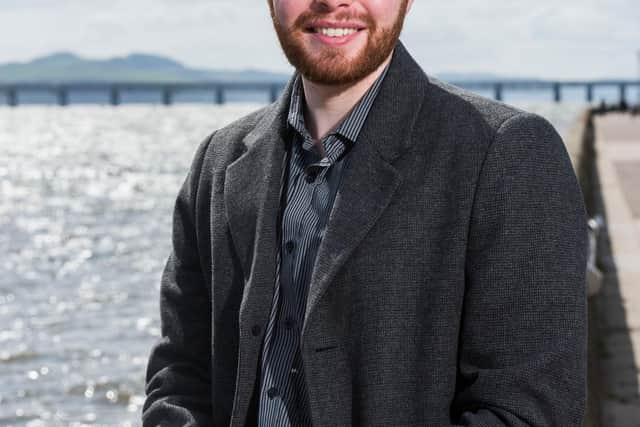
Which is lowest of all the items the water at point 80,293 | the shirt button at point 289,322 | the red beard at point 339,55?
the water at point 80,293

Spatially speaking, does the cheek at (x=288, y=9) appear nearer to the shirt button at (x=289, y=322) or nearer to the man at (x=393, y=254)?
the man at (x=393, y=254)

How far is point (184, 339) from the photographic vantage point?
216cm

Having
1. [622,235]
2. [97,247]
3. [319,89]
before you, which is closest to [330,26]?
[319,89]

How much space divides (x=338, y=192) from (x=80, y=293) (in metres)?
12.5

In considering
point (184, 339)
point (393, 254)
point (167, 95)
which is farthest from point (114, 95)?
point (393, 254)

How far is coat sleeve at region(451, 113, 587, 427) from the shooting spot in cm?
176

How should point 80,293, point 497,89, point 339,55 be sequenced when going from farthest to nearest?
point 497,89 < point 80,293 < point 339,55

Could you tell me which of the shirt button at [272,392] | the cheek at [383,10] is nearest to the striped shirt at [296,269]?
the shirt button at [272,392]

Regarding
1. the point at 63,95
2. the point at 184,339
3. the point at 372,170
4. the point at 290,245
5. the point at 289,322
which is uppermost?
the point at 372,170

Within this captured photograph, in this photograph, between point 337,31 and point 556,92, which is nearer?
point 337,31

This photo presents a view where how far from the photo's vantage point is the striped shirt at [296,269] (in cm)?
191

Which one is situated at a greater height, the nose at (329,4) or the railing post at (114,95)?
the nose at (329,4)

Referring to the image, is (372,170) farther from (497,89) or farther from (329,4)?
(497,89)

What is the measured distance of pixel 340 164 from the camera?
1.95m
